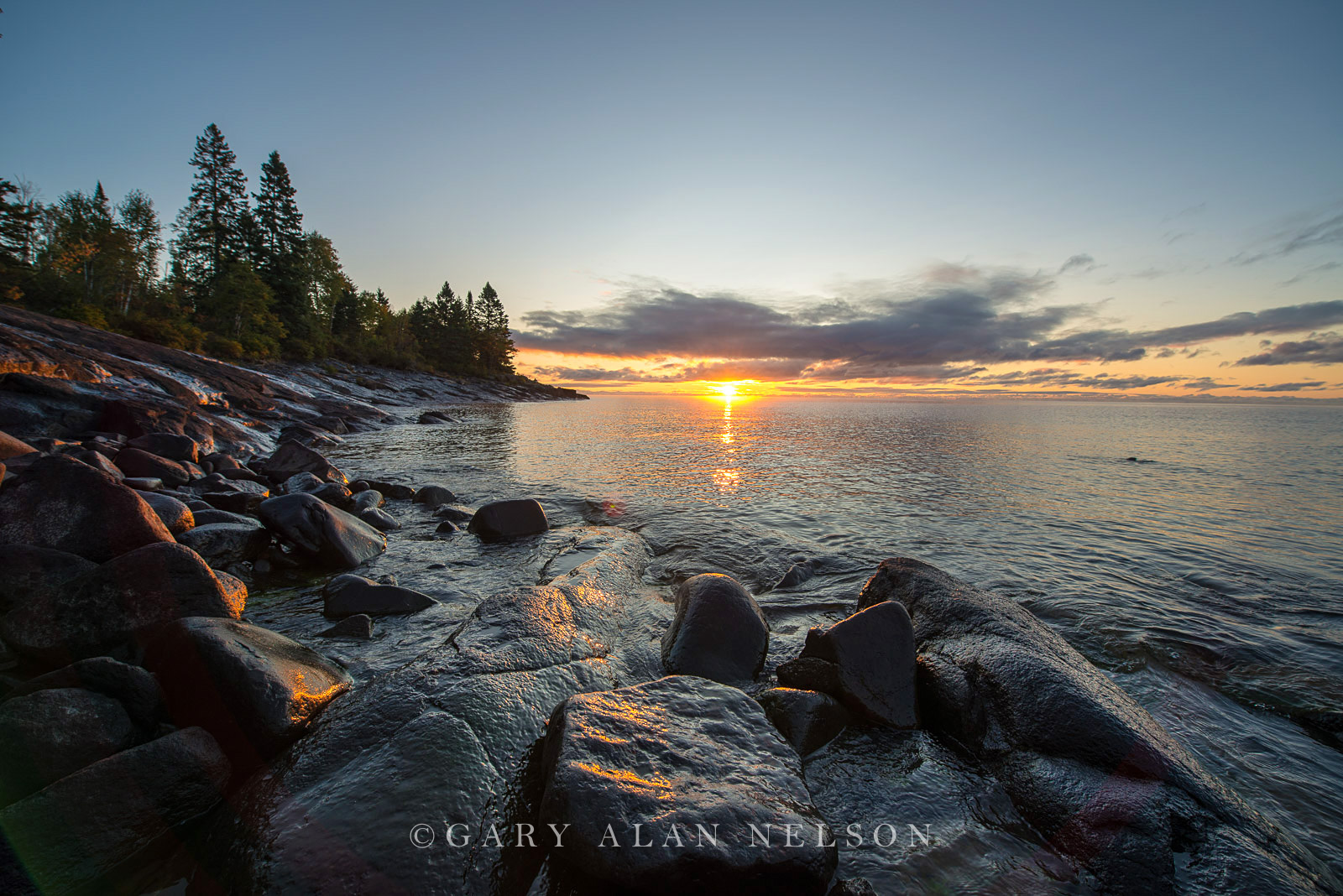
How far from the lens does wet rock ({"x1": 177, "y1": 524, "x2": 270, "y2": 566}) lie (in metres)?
7.51

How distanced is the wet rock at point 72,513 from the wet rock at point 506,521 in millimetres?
4988

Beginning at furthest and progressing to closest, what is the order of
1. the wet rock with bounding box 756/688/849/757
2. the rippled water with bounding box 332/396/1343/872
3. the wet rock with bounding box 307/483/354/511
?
the wet rock with bounding box 307/483/354/511 → the rippled water with bounding box 332/396/1343/872 → the wet rock with bounding box 756/688/849/757

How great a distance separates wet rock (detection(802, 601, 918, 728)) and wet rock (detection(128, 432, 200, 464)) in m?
17.3

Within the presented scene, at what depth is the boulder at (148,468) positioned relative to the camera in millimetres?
10992

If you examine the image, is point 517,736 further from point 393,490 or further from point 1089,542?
point 1089,542

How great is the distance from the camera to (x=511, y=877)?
9.51 feet

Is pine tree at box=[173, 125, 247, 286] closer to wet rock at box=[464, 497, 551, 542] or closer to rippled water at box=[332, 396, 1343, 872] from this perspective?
rippled water at box=[332, 396, 1343, 872]

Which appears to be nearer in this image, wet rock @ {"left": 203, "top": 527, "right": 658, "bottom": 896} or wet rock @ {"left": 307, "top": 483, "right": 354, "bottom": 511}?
wet rock @ {"left": 203, "top": 527, "right": 658, "bottom": 896}

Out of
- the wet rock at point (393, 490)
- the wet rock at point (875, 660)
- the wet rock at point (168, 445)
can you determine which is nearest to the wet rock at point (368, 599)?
the wet rock at point (875, 660)

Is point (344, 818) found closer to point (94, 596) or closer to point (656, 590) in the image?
point (94, 596)

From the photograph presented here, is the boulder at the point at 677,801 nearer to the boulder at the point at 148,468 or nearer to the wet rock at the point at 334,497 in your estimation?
the wet rock at the point at 334,497

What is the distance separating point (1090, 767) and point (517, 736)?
4.58 metres

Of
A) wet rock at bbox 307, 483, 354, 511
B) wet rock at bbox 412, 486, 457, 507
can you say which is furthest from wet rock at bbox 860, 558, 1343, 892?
wet rock at bbox 307, 483, 354, 511

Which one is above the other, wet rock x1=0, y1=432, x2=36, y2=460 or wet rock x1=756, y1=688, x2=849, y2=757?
wet rock x1=0, y1=432, x2=36, y2=460
